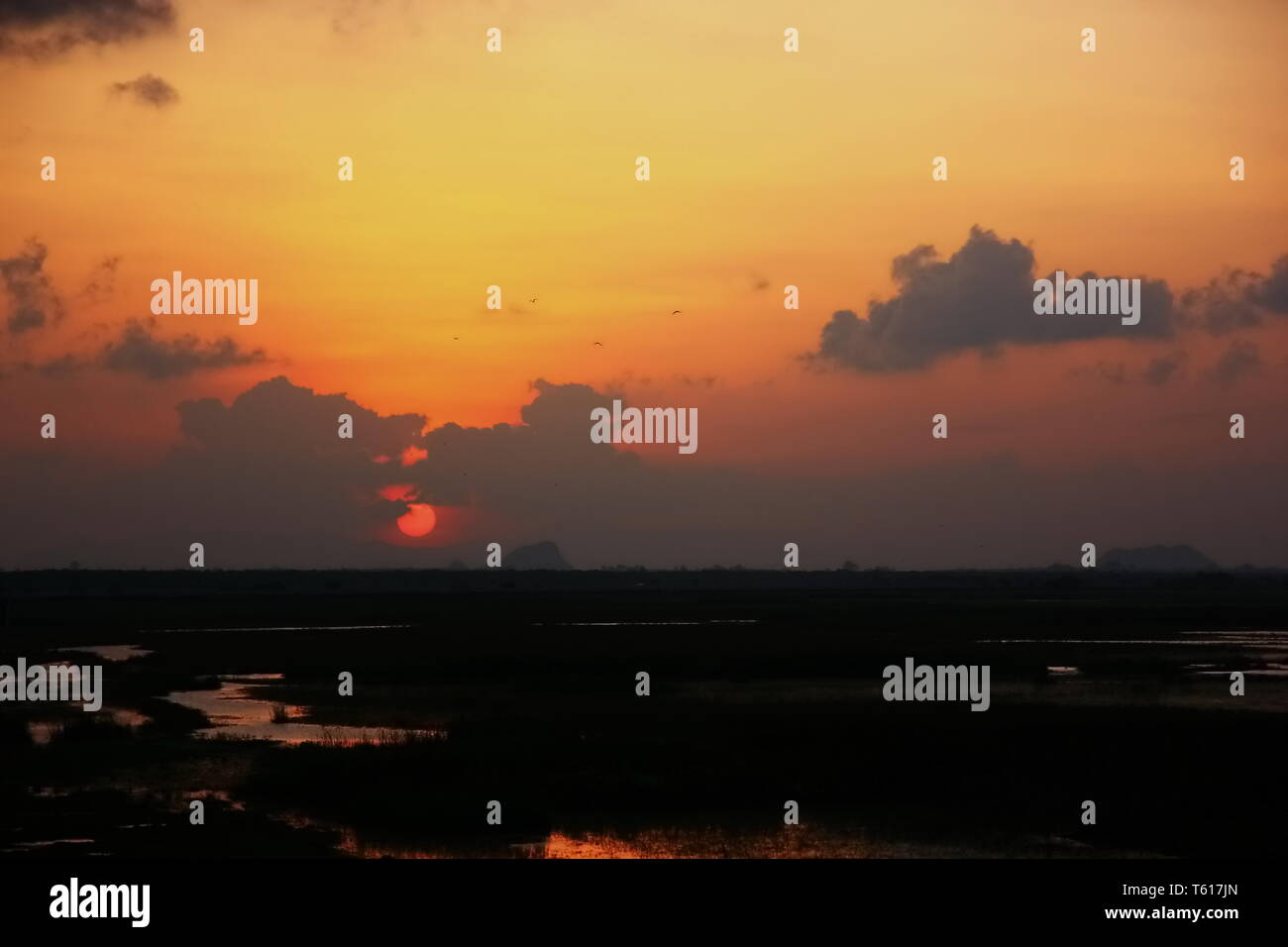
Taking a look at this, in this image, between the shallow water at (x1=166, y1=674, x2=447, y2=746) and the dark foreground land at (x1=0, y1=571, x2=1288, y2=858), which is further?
the shallow water at (x1=166, y1=674, x2=447, y2=746)

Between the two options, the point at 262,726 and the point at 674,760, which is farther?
the point at 262,726

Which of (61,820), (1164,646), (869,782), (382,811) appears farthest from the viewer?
(1164,646)

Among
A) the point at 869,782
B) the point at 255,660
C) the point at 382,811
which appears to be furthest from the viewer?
the point at 255,660

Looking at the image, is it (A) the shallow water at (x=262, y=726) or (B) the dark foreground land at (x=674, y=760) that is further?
(A) the shallow water at (x=262, y=726)

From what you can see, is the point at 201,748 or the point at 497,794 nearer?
the point at 497,794

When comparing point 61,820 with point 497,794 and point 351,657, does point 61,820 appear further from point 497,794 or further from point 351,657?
point 351,657
